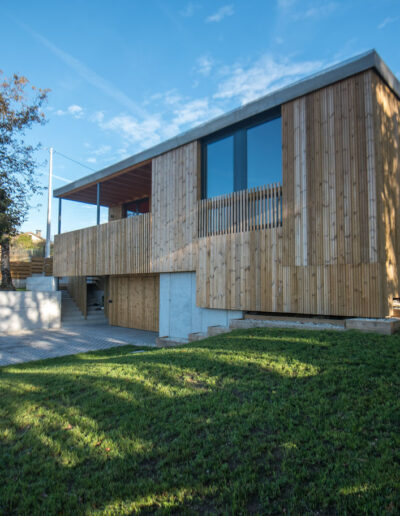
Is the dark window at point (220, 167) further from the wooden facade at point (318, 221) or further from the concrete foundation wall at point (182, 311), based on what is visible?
the concrete foundation wall at point (182, 311)

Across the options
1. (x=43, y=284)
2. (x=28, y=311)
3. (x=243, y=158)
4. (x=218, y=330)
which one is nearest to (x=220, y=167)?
(x=243, y=158)

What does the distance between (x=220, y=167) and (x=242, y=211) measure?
5.73 ft

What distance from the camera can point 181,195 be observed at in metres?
10.3

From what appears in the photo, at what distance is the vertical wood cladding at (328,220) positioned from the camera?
6.48m

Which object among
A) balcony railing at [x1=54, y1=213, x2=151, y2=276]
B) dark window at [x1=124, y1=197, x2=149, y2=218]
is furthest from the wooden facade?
dark window at [x1=124, y1=197, x2=149, y2=218]

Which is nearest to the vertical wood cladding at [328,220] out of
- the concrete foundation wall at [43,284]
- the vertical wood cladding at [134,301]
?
the vertical wood cladding at [134,301]

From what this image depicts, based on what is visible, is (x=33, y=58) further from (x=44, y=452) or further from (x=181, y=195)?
(x=44, y=452)

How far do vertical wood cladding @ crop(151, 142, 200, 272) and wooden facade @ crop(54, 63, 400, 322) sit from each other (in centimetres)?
9

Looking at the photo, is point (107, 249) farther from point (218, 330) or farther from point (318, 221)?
point (318, 221)

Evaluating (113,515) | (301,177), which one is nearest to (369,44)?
(301,177)

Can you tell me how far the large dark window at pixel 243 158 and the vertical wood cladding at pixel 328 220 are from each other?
0.57 metres

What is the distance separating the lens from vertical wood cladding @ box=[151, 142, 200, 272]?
9.87 meters

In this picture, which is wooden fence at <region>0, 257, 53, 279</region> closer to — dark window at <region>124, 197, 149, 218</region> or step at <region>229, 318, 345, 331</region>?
dark window at <region>124, 197, 149, 218</region>

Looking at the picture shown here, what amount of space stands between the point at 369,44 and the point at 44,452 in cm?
859
